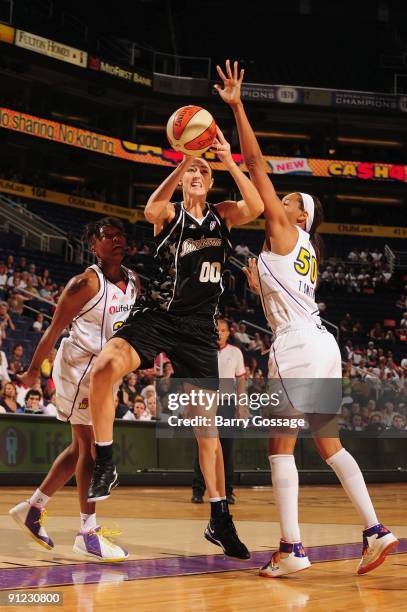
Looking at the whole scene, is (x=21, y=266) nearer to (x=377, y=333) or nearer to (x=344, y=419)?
(x=344, y=419)

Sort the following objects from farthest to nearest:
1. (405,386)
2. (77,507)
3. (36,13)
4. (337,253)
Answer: (337,253)
(36,13)
(405,386)
(77,507)

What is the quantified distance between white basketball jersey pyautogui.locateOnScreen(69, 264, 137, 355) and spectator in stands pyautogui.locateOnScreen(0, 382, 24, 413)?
25.2 ft

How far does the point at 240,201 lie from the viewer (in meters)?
5.80

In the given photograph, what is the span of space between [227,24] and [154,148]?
29.9 feet

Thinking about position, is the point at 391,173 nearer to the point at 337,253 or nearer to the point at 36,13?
the point at 337,253

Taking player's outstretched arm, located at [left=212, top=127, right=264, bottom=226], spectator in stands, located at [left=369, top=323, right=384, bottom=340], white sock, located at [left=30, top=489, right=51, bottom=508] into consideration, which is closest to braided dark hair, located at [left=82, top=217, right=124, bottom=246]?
player's outstretched arm, located at [left=212, top=127, right=264, bottom=226]

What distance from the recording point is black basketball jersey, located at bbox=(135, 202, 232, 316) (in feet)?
18.8

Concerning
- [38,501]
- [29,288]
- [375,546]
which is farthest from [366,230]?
[375,546]

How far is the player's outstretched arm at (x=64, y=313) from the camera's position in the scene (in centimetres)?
589

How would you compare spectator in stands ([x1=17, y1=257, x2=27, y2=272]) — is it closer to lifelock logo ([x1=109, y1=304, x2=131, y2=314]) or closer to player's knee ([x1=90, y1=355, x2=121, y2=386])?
lifelock logo ([x1=109, y1=304, x2=131, y2=314])

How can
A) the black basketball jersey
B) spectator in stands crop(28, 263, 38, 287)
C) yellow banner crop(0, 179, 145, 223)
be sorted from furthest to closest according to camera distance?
yellow banner crop(0, 179, 145, 223)
spectator in stands crop(28, 263, 38, 287)
the black basketball jersey

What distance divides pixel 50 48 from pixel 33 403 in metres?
21.5

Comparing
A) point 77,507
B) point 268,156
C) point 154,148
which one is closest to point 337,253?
point 268,156

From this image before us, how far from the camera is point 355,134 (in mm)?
40875
